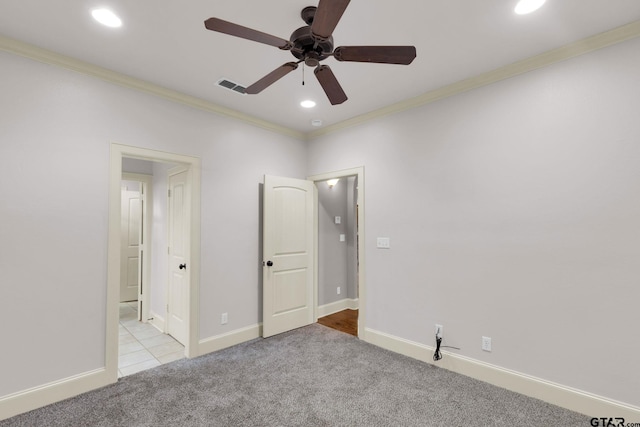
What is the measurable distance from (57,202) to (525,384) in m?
4.16

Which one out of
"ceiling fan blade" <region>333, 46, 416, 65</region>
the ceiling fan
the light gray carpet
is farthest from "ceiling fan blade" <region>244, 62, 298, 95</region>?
the light gray carpet

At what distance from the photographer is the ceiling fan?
141 cm

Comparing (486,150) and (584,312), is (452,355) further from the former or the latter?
(486,150)

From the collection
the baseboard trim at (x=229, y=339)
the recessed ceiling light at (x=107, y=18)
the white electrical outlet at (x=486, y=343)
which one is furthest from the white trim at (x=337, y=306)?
the recessed ceiling light at (x=107, y=18)

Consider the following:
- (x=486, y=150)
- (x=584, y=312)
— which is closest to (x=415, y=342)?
(x=584, y=312)

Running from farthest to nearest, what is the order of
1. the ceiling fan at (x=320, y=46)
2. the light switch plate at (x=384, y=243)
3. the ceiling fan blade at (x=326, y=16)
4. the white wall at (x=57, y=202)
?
the light switch plate at (x=384, y=243) → the white wall at (x=57, y=202) → the ceiling fan at (x=320, y=46) → the ceiling fan blade at (x=326, y=16)

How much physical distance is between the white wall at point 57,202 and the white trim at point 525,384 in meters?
3.02

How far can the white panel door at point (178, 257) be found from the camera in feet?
11.1

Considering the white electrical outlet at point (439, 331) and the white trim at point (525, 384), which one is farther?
the white electrical outlet at point (439, 331)

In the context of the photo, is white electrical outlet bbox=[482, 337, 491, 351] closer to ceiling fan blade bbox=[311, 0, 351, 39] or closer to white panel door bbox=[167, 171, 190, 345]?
ceiling fan blade bbox=[311, 0, 351, 39]

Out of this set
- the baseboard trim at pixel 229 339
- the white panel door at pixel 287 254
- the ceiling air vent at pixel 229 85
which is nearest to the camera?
the ceiling air vent at pixel 229 85

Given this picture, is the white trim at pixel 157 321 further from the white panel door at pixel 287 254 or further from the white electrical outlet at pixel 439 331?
the white electrical outlet at pixel 439 331

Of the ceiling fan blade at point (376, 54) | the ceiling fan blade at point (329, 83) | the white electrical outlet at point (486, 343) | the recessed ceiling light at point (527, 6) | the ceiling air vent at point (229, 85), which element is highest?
the ceiling air vent at point (229, 85)

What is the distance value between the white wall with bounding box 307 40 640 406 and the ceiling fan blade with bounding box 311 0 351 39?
6.61 feet
